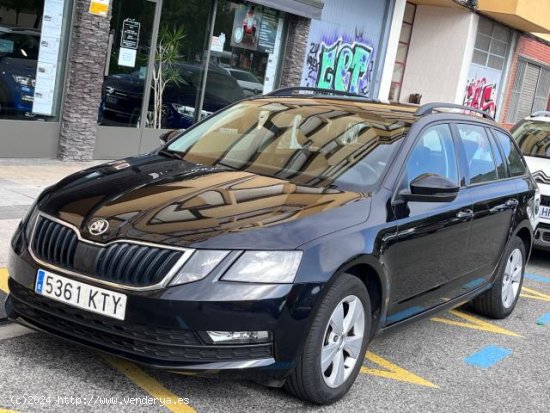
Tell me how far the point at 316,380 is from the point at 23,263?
62.8 inches

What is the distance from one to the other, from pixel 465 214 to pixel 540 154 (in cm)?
478

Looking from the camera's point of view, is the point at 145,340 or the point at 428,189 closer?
the point at 145,340

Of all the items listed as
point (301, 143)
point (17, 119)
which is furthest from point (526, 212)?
point (17, 119)

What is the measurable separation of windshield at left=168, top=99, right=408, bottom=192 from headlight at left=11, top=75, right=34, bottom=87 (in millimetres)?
5026

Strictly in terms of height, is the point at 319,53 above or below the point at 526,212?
above

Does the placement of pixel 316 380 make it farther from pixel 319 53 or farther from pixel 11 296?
pixel 319 53

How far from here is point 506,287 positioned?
5941mm

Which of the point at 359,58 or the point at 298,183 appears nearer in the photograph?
the point at 298,183

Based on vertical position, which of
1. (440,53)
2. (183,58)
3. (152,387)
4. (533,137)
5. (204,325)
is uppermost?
(440,53)

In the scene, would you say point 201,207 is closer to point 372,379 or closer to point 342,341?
point 342,341

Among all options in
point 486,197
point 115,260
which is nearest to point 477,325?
point 486,197

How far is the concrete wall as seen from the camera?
18875 millimetres

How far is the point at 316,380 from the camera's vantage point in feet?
11.8

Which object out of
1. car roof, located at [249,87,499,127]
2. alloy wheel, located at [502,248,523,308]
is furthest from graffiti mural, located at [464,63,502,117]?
car roof, located at [249,87,499,127]
